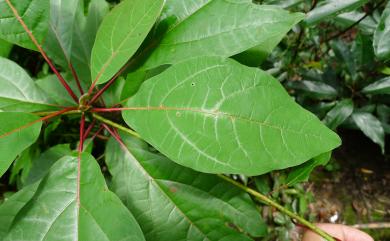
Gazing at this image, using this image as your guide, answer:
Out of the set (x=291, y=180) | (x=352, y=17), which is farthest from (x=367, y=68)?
(x=291, y=180)

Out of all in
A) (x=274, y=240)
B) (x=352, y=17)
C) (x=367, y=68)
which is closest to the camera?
(x=352, y=17)

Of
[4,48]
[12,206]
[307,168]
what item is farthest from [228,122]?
[4,48]

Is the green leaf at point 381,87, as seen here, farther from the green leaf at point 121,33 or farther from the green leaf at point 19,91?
the green leaf at point 19,91

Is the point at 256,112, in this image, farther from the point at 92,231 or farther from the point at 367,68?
the point at 367,68

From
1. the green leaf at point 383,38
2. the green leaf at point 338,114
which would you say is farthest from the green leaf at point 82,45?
the green leaf at point 338,114

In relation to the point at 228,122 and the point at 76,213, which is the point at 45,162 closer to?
the point at 76,213

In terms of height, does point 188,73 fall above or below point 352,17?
above
